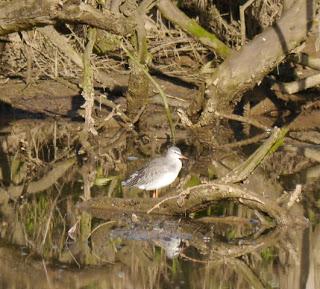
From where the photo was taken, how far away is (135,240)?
27.9 feet

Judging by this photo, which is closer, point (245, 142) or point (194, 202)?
point (194, 202)

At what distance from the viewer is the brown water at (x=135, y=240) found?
24.6 feet

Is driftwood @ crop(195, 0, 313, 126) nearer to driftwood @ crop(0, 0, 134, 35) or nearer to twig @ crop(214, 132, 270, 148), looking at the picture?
twig @ crop(214, 132, 270, 148)

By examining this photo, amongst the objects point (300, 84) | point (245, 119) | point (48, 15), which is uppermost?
point (48, 15)

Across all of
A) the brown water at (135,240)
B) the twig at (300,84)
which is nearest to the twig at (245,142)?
the brown water at (135,240)

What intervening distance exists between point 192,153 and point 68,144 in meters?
1.70

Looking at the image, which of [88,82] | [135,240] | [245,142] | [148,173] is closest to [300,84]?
[245,142]

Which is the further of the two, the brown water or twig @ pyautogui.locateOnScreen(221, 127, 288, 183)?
twig @ pyautogui.locateOnScreen(221, 127, 288, 183)

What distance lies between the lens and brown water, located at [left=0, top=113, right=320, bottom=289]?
7512mm

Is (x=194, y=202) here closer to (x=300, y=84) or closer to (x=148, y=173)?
(x=148, y=173)

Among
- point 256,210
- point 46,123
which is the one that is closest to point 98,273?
point 256,210

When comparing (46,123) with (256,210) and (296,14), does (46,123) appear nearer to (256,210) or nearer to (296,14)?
(296,14)

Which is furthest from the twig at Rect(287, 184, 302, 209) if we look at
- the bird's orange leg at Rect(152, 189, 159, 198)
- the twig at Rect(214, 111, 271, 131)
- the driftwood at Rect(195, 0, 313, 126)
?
the driftwood at Rect(195, 0, 313, 126)

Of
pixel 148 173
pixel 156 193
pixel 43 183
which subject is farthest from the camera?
pixel 43 183
